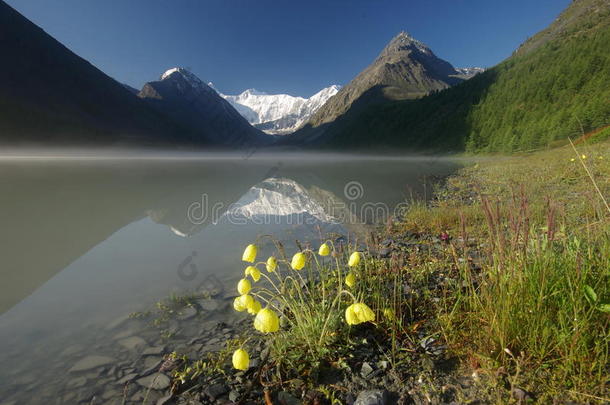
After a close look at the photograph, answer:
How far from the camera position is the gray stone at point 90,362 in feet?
9.39

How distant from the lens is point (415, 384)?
2268 millimetres

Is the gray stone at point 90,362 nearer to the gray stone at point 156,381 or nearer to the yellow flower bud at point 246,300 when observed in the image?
the gray stone at point 156,381

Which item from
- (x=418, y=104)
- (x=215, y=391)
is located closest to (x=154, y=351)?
(x=215, y=391)

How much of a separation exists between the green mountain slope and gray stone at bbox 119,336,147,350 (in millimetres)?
53470

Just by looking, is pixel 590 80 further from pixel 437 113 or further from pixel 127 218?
pixel 127 218

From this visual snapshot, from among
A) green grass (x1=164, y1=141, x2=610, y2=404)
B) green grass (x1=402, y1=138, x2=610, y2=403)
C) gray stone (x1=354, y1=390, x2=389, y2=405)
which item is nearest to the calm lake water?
green grass (x1=164, y1=141, x2=610, y2=404)

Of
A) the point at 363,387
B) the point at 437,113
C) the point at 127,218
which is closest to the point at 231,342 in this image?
the point at 363,387

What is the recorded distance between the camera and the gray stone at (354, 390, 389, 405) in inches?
82.1

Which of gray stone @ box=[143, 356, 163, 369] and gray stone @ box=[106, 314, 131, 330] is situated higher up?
gray stone @ box=[106, 314, 131, 330]

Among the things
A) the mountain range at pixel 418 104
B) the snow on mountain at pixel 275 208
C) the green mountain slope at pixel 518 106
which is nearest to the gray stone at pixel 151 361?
the snow on mountain at pixel 275 208

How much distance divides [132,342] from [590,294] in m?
4.31

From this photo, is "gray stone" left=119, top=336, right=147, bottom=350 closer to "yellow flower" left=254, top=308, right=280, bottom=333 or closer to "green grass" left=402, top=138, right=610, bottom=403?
"yellow flower" left=254, top=308, right=280, bottom=333

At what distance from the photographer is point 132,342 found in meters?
3.26

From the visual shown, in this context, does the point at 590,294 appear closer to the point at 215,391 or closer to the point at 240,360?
the point at 240,360
